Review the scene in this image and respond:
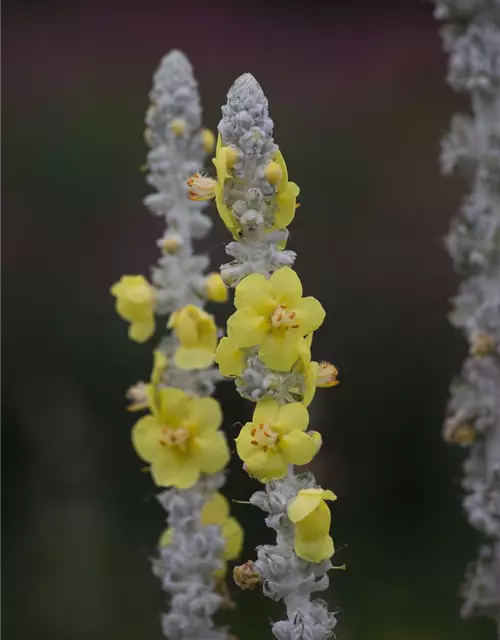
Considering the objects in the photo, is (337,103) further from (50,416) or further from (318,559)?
(318,559)

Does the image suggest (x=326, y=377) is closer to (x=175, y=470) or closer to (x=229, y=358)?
(x=229, y=358)

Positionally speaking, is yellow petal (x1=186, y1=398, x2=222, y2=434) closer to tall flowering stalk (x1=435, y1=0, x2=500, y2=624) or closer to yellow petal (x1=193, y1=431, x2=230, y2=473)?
yellow petal (x1=193, y1=431, x2=230, y2=473)

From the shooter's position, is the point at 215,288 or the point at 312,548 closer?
the point at 312,548

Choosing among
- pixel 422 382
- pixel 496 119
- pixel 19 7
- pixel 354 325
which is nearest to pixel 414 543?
pixel 422 382

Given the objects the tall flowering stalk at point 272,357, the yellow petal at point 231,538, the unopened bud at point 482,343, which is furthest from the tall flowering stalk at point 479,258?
the tall flowering stalk at point 272,357

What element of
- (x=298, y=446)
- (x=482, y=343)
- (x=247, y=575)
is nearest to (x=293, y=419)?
(x=298, y=446)

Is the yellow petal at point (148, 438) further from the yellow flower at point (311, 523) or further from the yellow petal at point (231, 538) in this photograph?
the yellow flower at point (311, 523)
